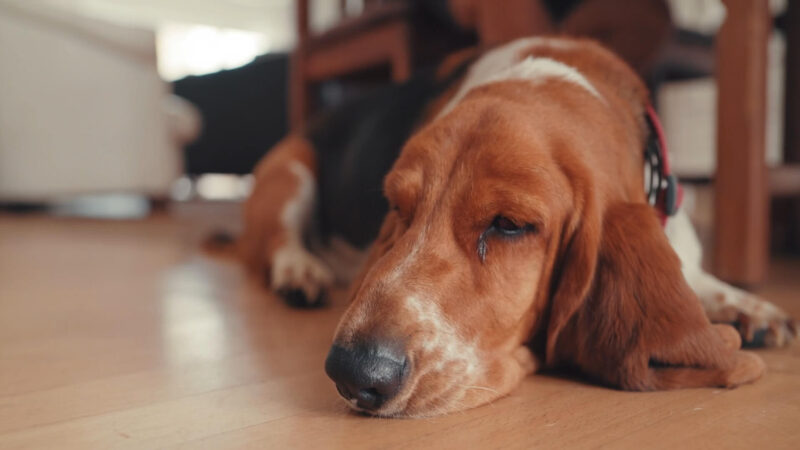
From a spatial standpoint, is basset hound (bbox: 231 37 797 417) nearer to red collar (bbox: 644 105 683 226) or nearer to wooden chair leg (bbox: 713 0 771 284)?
red collar (bbox: 644 105 683 226)

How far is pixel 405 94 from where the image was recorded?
2.80 meters

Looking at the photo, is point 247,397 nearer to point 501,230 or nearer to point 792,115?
point 501,230

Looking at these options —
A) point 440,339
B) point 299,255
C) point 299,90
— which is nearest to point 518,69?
point 440,339

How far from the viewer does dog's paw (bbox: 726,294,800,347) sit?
6.27 ft

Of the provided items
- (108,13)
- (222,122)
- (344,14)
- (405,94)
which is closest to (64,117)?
(222,122)

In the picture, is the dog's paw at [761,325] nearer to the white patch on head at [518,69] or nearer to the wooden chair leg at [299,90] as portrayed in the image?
the white patch on head at [518,69]

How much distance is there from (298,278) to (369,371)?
1433 mm

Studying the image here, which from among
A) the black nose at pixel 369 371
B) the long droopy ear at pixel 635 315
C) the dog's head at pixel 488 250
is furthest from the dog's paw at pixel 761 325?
the black nose at pixel 369 371

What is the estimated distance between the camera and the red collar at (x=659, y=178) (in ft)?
6.33

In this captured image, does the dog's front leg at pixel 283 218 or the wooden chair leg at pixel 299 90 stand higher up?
the wooden chair leg at pixel 299 90

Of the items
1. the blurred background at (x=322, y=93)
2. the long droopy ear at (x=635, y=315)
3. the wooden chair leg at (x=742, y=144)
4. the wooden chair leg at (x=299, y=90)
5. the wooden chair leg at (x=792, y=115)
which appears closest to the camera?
the long droopy ear at (x=635, y=315)

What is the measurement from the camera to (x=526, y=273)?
1.56 meters

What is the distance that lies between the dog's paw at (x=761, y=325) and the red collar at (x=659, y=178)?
0.32 meters

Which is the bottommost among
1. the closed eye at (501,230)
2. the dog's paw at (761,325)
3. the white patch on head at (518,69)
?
the dog's paw at (761,325)
